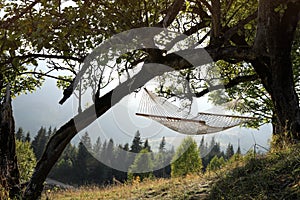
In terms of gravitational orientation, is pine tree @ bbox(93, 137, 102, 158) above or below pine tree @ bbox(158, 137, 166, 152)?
above

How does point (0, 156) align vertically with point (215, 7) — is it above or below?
below

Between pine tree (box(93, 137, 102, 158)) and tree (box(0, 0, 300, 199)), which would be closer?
tree (box(0, 0, 300, 199))

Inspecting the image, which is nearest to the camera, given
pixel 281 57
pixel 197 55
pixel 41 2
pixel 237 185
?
pixel 237 185

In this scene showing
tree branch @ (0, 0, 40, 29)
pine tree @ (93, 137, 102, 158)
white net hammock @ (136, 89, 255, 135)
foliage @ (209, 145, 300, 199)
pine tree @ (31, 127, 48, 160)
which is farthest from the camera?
pine tree @ (31, 127, 48, 160)

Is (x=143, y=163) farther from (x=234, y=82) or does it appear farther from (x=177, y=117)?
(x=177, y=117)

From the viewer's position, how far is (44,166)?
4980mm

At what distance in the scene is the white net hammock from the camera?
7.51m

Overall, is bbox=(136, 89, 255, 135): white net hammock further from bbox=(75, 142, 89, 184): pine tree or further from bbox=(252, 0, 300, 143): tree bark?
bbox=(75, 142, 89, 184): pine tree

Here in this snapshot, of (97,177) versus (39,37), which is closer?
(39,37)

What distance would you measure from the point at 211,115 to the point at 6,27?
5037 millimetres

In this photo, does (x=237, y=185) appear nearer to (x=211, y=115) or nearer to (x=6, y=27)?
(x=6, y=27)

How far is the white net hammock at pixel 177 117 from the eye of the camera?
7.51 meters

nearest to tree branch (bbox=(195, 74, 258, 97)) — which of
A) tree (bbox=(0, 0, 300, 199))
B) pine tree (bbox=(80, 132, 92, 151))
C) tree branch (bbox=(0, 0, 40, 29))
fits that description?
tree (bbox=(0, 0, 300, 199))

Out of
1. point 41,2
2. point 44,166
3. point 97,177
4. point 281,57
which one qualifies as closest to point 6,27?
point 41,2
